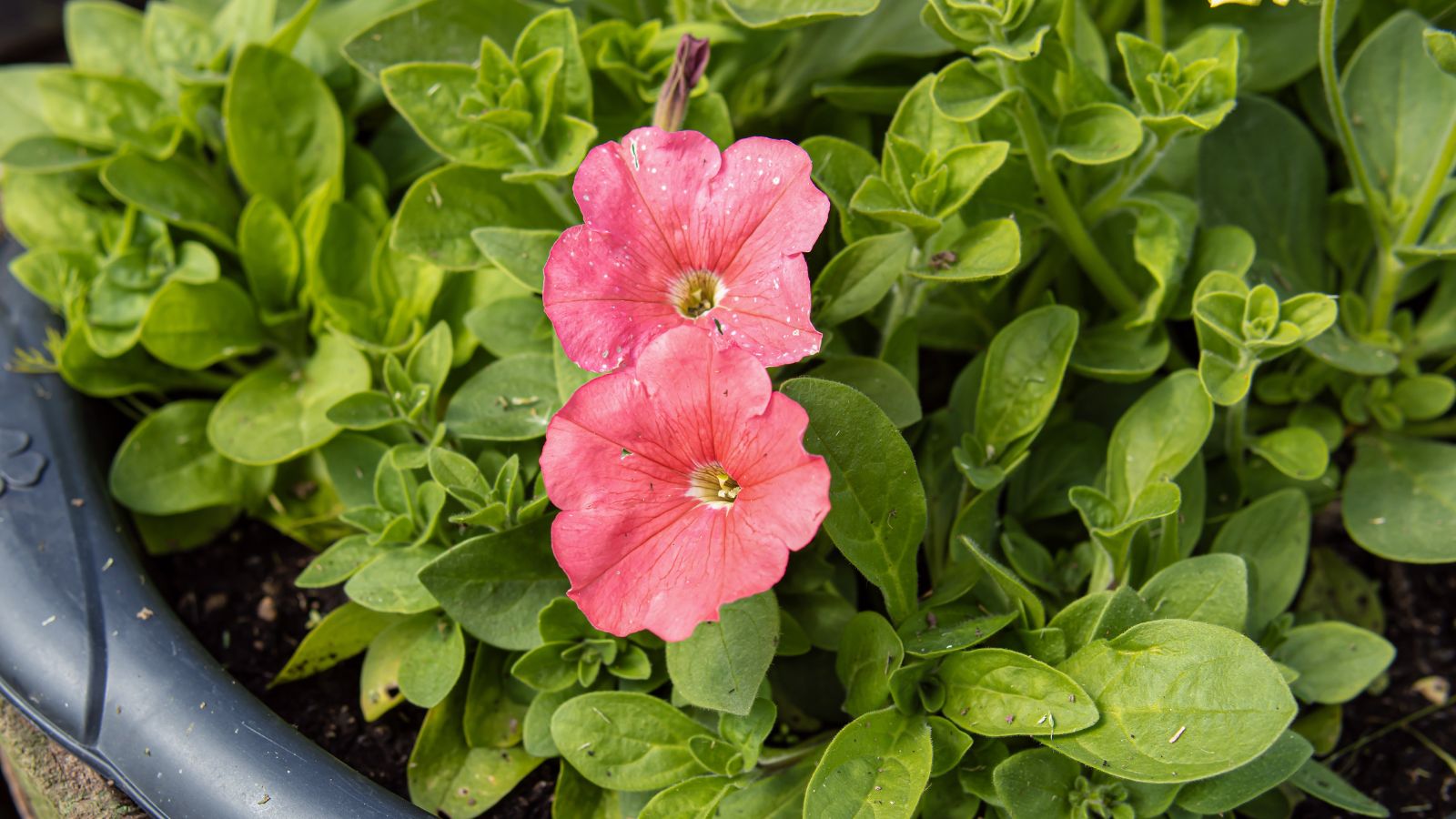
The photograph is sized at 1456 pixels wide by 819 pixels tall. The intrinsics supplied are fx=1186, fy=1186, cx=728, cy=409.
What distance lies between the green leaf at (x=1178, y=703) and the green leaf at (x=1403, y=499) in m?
0.44

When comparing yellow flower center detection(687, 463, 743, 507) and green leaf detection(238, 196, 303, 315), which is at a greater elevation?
yellow flower center detection(687, 463, 743, 507)

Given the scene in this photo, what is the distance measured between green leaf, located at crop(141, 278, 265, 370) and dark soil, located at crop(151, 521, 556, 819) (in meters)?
0.23

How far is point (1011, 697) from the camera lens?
1020 millimetres

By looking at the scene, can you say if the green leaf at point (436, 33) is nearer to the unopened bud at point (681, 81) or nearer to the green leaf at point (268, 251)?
the green leaf at point (268, 251)

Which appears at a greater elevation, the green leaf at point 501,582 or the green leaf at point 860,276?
the green leaf at point 860,276

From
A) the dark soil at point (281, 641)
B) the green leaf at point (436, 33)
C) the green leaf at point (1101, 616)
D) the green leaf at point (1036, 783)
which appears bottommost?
the dark soil at point (281, 641)

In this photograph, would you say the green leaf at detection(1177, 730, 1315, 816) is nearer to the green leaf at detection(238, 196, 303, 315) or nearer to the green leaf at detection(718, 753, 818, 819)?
the green leaf at detection(718, 753, 818, 819)

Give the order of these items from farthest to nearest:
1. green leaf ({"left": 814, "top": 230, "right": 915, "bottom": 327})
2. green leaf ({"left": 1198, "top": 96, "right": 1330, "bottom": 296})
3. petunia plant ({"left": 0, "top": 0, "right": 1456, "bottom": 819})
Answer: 1. green leaf ({"left": 1198, "top": 96, "right": 1330, "bottom": 296})
2. green leaf ({"left": 814, "top": 230, "right": 915, "bottom": 327})
3. petunia plant ({"left": 0, "top": 0, "right": 1456, "bottom": 819})

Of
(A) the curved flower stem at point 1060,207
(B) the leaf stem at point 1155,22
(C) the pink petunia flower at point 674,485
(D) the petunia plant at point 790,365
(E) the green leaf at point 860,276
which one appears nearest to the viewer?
(C) the pink petunia flower at point 674,485

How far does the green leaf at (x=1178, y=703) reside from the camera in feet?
3.05

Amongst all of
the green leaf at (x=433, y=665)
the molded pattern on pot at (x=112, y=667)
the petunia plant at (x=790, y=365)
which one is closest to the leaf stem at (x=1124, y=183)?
the petunia plant at (x=790, y=365)

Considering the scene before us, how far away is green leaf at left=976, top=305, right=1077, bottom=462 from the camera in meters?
1.18

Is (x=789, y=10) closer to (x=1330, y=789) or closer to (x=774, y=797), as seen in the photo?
(x=774, y=797)

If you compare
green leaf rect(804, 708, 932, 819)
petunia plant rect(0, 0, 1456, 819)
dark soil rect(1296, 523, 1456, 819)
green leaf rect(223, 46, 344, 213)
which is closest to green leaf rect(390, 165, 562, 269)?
petunia plant rect(0, 0, 1456, 819)
